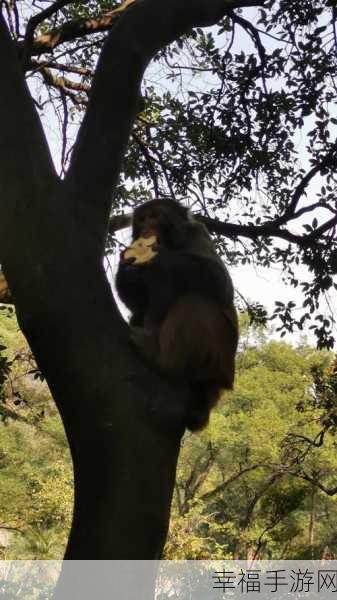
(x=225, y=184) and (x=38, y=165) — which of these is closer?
(x=38, y=165)

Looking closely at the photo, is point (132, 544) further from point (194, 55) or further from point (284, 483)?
point (284, 483)

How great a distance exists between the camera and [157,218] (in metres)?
3.73

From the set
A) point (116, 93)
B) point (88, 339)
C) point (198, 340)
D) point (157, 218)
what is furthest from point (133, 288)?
point (88, 339)

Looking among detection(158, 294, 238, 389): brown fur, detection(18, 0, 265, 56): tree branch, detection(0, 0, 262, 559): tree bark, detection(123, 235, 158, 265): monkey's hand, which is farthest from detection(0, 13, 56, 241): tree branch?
detection(18, 0, 265, 56): tree branch

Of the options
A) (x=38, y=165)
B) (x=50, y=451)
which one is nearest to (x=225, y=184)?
(x=38, y=165)

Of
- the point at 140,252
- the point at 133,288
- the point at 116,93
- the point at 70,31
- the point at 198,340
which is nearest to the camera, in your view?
the point at 116,93

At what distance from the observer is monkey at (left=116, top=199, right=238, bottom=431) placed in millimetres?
3016

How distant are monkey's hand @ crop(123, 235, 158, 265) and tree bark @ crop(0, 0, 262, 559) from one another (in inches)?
25.5

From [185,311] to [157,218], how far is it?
791 mm

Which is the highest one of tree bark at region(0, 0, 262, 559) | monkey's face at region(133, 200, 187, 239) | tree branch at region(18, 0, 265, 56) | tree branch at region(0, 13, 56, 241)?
tree branch at region(18, 0, 265, 56)

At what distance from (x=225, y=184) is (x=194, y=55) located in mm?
1341

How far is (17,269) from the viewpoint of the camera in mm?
2033

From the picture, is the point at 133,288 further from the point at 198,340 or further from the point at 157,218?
the point at 157,218

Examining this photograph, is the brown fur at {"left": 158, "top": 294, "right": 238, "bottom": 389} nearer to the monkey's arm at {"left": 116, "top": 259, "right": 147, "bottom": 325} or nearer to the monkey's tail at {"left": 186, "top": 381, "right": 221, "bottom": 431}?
the monkey's tail at {"left": 186, "top": 381, "right": 221, "bottom": 431}
